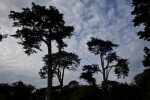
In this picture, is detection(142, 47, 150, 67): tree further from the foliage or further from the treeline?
the foliage

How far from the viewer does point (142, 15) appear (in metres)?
15.1

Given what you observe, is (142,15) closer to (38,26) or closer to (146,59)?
(38,26)

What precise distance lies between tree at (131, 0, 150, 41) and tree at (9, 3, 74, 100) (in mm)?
7505

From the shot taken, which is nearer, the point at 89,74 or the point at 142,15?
the point at 142,15

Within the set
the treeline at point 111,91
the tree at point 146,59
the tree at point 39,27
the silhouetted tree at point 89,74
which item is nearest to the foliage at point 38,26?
the tree at point 39,27

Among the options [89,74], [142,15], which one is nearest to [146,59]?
[89,74]

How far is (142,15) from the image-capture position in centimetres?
1515

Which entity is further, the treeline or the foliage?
the foliage

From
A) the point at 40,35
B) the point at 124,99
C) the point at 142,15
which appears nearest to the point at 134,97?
the point at 124,99

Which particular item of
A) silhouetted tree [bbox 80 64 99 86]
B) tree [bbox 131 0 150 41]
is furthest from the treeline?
silhouetted tree [bbox 80 64 99 86]

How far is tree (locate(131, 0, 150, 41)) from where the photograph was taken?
48.7 ft

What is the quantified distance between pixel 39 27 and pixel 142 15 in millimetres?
11496

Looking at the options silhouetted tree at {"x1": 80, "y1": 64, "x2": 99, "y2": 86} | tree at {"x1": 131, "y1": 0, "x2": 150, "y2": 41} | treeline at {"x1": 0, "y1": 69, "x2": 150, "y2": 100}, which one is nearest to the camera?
treeline at {"x1": 0, "y1": 69, "x2": 150, "y2": 100}

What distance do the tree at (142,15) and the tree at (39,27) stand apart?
7505 mm
